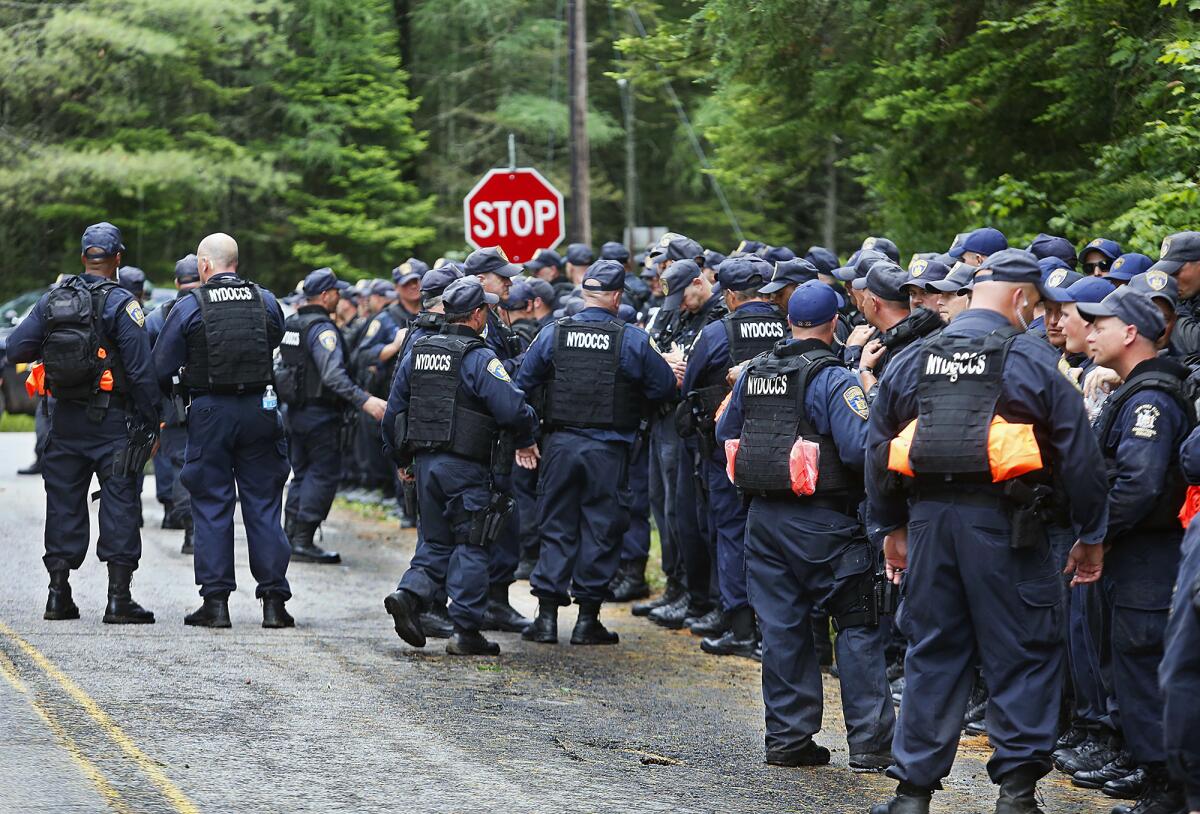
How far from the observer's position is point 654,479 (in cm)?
1222

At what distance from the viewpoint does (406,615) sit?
9484 millimetres

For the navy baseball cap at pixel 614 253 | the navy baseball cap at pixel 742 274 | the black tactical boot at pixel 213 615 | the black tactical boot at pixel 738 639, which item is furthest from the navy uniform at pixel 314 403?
the navy baseball cap at pixel 742 274

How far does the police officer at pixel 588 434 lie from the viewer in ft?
33.4

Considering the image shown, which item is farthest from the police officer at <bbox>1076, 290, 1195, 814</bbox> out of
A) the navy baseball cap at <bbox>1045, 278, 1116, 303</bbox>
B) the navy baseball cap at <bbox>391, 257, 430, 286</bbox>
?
the navy baseball cap at <bbox>391, 257, 430, 286</bbox>

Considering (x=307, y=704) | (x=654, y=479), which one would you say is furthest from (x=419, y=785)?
(x=654, y=479)

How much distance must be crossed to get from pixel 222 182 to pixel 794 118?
19.2 metres

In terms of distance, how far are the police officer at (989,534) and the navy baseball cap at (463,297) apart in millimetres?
3892

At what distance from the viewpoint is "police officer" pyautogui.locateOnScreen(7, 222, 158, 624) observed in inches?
397

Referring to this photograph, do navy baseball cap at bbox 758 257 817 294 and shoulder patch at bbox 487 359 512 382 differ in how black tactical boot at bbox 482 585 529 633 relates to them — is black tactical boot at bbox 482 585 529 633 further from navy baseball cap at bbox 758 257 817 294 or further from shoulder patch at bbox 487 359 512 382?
navy baseball cap at bbox 758 257 817 294

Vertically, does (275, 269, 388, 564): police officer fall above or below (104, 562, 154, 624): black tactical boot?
above

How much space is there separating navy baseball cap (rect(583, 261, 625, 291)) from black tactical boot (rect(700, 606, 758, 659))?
6.75 ft

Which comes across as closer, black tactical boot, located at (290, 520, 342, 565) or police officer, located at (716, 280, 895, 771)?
police officer, located at (716, 280, 895, 771)

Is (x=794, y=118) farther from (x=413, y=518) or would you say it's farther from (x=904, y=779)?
(x=904, y=779)

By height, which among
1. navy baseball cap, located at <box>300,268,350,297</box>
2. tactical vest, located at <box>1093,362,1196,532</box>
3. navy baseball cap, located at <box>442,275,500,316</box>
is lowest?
tactical vest, located at <box>1093,362,1196,532</box>
